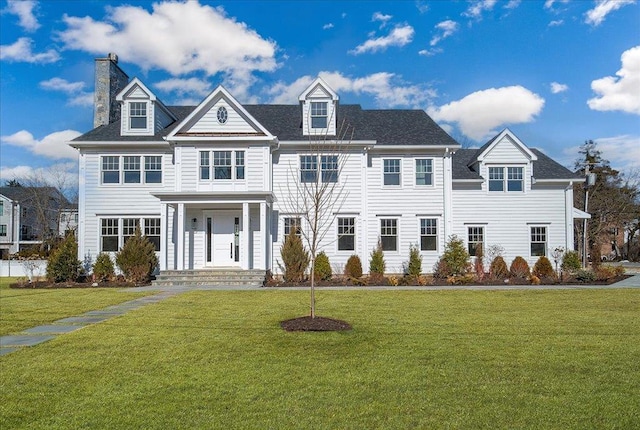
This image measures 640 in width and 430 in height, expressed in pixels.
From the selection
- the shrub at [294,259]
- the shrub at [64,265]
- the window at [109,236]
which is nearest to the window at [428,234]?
the shrub at [294,259]

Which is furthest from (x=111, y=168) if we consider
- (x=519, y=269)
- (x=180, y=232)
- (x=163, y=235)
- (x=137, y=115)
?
(x=519, y=269)

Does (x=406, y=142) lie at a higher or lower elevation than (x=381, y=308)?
higher

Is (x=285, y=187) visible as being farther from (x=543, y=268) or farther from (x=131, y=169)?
(x=543, y=268)

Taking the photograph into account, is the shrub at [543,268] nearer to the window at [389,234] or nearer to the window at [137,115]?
the window at [389,234]

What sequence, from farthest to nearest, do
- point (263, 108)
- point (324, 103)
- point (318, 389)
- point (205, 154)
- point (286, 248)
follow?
point (263, 108), point (324, 103), point (205, 154), point (286, 248), point (318, 389)

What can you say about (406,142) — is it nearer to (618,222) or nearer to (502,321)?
(502,321)

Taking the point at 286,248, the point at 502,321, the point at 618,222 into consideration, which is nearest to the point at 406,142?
the point at 286,248

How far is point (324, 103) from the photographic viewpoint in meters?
22.6

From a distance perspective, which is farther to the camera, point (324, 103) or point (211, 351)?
point (324, 103)

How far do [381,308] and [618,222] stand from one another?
4414 cm

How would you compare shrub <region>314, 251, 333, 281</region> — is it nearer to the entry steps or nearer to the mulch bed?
the entry steps

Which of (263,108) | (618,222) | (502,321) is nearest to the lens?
(502,321)

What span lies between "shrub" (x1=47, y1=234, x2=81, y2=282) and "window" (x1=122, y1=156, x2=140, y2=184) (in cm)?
392

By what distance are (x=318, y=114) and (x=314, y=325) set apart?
1526cm
